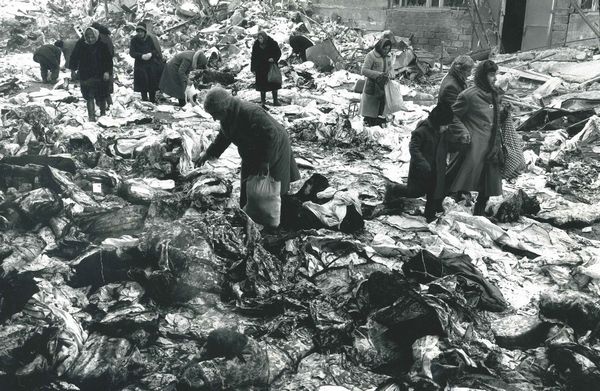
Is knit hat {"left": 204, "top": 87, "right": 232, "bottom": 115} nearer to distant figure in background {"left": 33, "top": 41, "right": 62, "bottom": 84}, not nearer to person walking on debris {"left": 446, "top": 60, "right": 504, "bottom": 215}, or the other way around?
person walking on debris {"left": 446, "top": 60, "right": 504, "bottom": 215}

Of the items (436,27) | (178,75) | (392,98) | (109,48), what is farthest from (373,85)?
(436,27)

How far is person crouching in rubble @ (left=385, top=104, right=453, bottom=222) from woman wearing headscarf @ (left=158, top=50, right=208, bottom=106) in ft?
20.4

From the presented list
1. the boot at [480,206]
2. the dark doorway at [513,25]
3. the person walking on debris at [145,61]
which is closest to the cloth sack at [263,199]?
the boot at [480,206]

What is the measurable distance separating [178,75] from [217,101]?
21.4 feet

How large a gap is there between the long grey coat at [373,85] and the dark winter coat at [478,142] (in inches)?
123

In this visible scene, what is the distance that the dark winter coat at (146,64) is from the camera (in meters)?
10.5

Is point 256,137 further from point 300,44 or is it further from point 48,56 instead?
point 300,44

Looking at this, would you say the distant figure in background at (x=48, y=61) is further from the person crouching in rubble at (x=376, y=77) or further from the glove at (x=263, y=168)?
the glove at (x=263, y=168)

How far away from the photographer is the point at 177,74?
1051 cm

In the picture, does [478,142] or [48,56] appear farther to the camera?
[48,56]

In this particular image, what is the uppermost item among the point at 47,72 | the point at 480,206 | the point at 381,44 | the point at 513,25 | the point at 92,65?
the point at 513,25

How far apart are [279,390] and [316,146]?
5.41 m

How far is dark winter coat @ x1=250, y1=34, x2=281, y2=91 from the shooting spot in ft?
33.4

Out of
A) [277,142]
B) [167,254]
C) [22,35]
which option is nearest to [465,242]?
[277,142]
